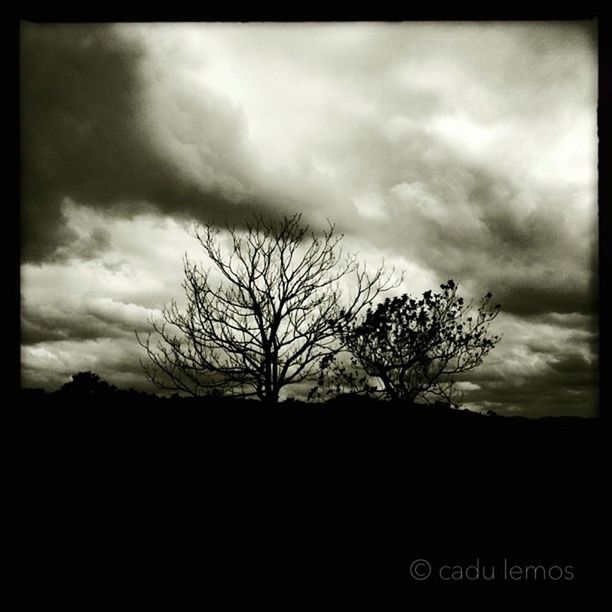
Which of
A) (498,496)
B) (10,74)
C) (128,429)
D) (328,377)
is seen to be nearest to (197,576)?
(128,429)

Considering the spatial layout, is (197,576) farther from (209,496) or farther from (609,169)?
(609,169)

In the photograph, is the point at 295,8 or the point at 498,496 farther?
the point at 498,496

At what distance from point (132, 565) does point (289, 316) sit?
6305 mm

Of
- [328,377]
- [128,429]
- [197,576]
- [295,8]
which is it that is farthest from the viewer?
[328,377]

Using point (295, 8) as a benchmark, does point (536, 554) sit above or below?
below

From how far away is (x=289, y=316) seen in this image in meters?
8.87

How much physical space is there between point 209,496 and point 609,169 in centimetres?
257

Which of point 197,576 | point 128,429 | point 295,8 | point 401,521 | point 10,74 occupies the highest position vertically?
point 295,8

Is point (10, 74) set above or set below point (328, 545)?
above

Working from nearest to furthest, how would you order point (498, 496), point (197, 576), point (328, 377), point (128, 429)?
point (197, 576) → point (498, 496) → point (128, 429) → point (328, 377)

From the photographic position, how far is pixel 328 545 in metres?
2.77

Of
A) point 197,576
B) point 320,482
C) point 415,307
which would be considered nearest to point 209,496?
point 197,576

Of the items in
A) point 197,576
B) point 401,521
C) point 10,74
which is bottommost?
point 197,576

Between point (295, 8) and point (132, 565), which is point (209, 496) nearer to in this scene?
point (132, 565)
